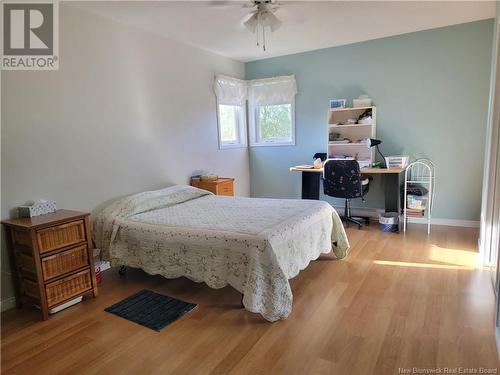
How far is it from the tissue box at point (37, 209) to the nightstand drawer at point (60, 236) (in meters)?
0.30

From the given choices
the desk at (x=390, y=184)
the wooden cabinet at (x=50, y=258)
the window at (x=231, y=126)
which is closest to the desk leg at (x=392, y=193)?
the desk at (x=390, y=184)

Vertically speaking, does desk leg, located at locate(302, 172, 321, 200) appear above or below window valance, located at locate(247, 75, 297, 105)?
below

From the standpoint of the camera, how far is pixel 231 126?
5.34m

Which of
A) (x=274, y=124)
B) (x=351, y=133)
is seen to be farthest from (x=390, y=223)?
(x=274, y=124)

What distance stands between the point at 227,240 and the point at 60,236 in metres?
1.25

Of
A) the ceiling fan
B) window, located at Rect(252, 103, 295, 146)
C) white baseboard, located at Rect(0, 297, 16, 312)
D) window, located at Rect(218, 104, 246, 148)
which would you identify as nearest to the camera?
white baseboard, located at Rect(0, 297, 16, 312)

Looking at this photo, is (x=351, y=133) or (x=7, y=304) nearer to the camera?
(x=7, y=304)

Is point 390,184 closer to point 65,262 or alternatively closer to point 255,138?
point 255,138

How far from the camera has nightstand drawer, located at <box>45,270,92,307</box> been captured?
2438 millimetres

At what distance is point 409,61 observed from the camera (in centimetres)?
428

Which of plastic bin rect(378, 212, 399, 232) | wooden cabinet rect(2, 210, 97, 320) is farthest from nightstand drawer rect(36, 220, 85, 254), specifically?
plastic bin rect(378, 212, 399, 232)

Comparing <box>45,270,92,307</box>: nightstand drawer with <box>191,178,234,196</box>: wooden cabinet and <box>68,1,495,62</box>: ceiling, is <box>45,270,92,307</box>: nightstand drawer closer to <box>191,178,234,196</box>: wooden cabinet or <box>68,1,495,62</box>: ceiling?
<box>191,178,234,196</box>: wooden cabinet

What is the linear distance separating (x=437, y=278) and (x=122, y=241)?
8.90ft

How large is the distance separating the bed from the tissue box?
463mm
